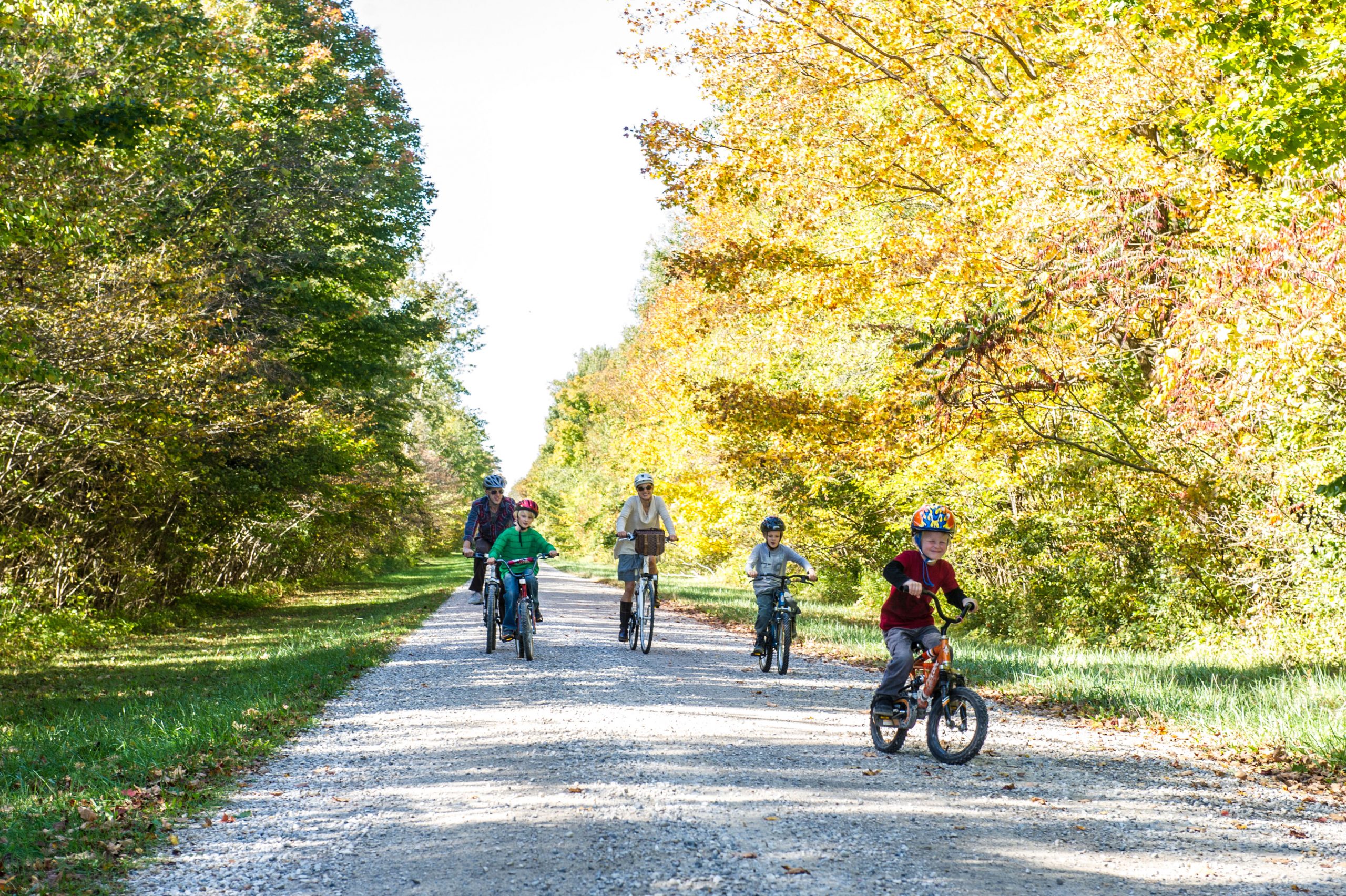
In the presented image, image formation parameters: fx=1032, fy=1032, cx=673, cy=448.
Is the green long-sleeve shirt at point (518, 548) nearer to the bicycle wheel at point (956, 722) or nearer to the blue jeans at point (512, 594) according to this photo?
the blue jeans at point (512, 594)

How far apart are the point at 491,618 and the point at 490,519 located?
5.07 ft

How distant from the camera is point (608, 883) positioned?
177 inches

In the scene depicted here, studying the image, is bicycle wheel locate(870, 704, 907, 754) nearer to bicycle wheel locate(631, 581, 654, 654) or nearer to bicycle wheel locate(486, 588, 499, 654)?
bicycle wheel locate(631, 581, 654, 654)

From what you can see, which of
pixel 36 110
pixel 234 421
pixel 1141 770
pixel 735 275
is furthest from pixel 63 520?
pixel 1141 770

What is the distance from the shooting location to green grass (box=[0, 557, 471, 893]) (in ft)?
16.7

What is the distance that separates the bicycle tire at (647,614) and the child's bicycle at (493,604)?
1.84m

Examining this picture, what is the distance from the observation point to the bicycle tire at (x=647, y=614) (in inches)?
532

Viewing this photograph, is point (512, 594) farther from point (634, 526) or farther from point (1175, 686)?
point (1175, 686)

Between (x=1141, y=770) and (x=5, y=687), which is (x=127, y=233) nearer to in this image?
(x=5, y=687)

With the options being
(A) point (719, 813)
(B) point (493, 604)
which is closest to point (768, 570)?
(B) point (493, 604)

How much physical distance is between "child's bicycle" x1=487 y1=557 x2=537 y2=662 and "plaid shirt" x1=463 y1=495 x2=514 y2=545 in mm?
1335

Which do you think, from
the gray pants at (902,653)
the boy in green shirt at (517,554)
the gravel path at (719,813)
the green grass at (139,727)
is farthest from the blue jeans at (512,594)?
the gray pants at (902,653)

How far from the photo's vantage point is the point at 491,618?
13242 millimetres

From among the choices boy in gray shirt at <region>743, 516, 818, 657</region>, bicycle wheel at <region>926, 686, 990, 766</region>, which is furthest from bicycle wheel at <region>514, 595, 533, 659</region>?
bicycle wheel at <region>926, 686, 990, 766</region>
